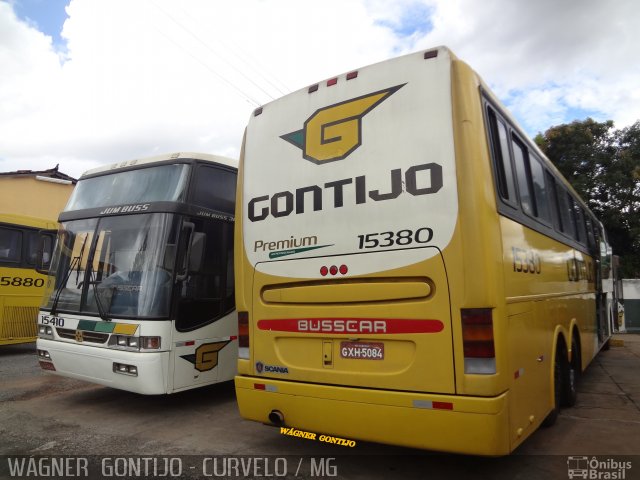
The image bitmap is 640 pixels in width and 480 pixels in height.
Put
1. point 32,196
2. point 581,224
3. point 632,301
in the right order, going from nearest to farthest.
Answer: point 581,224 → point 632,301 → point 32,196

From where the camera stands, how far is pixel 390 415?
352cm

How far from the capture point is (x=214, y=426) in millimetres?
5449

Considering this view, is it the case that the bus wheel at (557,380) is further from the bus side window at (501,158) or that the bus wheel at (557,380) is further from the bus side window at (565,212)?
the bus side window at (501,158)

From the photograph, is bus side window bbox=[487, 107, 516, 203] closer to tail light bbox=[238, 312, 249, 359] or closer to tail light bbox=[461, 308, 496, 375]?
tail light bbox=[461, 308, 496, 375]

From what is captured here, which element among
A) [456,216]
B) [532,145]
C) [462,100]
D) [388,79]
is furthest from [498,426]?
[532,145]

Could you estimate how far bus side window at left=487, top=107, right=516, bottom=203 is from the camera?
378cm

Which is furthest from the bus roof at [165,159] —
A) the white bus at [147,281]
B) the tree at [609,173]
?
the tree at [609,173]

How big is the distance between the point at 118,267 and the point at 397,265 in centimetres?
379

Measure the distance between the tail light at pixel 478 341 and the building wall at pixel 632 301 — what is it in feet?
58.0

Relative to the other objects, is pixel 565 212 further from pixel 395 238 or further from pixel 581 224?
pixel 395 238

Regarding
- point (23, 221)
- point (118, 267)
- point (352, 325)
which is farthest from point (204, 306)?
point (23, 221)

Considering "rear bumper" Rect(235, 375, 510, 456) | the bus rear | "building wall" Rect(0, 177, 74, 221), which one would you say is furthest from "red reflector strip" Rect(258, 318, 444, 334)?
"building wall" Rect(0, 177, 74, 221)

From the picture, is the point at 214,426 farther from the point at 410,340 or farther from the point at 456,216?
the point at 456,216

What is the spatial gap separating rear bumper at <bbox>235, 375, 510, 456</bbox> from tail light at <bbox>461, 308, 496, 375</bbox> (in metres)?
0.21
